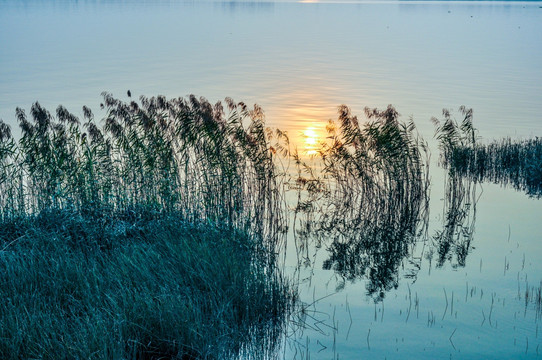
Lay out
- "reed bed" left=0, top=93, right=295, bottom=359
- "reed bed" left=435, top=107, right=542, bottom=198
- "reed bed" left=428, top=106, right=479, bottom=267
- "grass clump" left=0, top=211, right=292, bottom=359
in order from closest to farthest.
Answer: "grass clump" left=0, top=211, right=292, bottom=359, "reed bed" left=0, top=93, right=295, bottom=359, "reed bed" left=428, top=106, right=479, bottom=267, "reed bed" left=435, top=107, right=542, bottom=198

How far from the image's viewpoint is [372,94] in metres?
36.4

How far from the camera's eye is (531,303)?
11.6 m

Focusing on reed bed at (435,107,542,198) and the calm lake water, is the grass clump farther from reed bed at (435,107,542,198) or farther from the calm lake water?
reed bed at (435,107,542,198)

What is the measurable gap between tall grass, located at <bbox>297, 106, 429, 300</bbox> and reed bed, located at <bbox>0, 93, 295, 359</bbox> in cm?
126

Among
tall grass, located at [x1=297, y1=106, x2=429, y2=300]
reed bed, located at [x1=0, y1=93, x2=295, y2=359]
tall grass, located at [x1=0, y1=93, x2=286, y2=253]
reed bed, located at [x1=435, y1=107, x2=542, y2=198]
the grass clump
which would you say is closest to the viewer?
the grass clump

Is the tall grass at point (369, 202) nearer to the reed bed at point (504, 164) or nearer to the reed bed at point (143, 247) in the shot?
the reed bed at point (143, 247)

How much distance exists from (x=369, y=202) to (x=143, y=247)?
6429 millimetres

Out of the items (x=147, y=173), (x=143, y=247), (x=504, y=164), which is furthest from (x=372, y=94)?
(x=143, y=247)

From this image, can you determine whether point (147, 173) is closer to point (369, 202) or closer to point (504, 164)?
point (369, 202)

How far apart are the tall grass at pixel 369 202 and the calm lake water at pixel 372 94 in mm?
490

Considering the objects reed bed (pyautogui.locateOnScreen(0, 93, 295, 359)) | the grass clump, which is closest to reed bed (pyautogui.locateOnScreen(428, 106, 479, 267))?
reed bed (pyautogui.locateOnScreen(0, 93, 295, 359))

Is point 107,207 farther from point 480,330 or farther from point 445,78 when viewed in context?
point 445,78

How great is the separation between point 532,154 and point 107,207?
43.3ft

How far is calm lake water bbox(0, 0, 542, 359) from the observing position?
35.3ft
